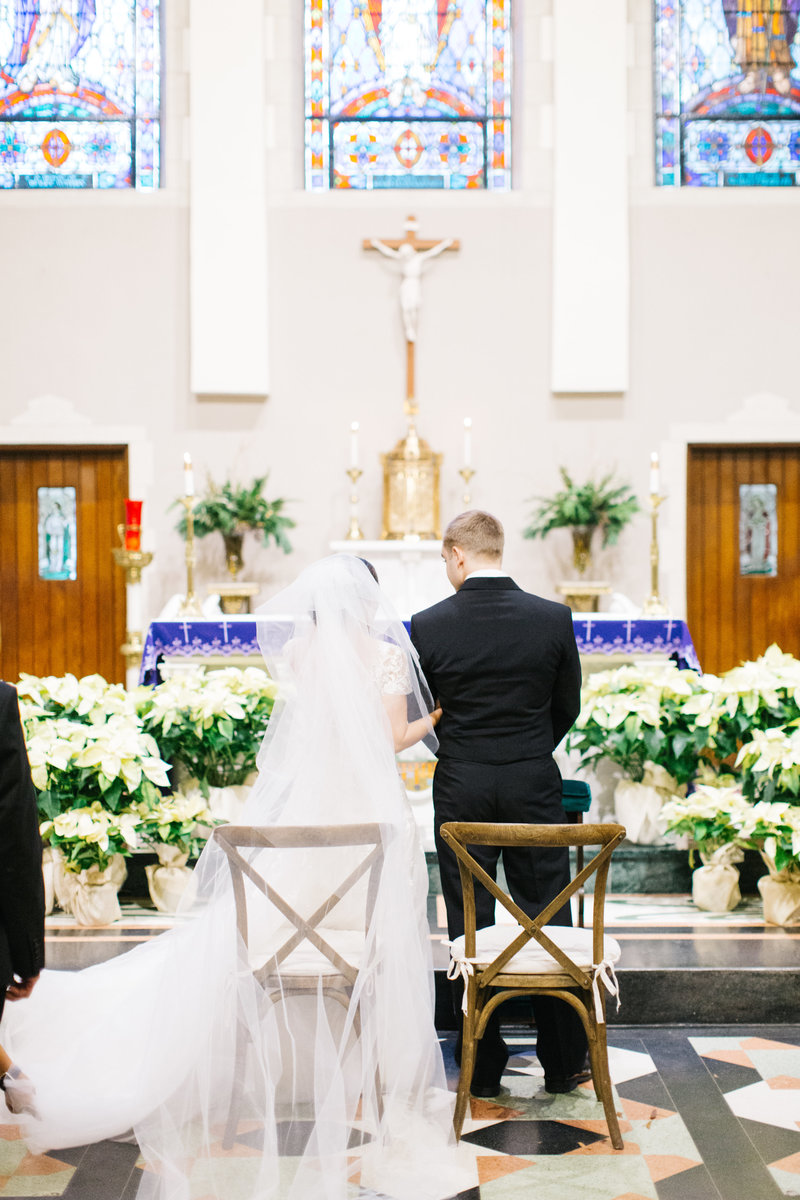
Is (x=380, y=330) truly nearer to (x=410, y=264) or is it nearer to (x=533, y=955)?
(x=410, y=264)

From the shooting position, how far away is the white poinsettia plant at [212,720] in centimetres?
520

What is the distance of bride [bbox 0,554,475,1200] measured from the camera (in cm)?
295

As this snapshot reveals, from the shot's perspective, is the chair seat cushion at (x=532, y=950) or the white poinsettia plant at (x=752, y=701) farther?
the white poinsettia plant at (x=752, y=701)

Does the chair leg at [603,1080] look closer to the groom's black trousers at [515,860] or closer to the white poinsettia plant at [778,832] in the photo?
the groom's black trousers at [515,860]

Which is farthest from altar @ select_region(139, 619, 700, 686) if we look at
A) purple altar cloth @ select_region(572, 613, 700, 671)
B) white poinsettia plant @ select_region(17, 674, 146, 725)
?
white poinsettia plant @ select_region(17, 674, 146, 725)

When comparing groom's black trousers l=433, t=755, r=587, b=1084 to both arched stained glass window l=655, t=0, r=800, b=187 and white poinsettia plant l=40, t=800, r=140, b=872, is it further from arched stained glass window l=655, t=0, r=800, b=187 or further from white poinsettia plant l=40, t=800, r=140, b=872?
arched stained glass window l=655, t=0, r=800, b=187

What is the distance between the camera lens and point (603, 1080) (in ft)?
10.3

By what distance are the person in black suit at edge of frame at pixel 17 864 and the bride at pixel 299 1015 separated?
51cm

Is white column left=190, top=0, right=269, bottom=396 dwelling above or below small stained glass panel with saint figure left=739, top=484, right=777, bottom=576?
above

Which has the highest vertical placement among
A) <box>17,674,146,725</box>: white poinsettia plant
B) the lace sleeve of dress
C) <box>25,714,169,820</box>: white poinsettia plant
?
the lace sleeve of dress

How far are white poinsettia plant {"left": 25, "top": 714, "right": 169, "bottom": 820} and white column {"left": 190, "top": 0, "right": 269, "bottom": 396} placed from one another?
4219 millimetres

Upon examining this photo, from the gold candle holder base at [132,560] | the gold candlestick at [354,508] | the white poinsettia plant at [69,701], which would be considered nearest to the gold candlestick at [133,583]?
the gold candle holder base at [132,560]

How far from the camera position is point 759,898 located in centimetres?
512

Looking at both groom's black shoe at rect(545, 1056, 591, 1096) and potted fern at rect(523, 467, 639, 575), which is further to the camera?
potted fern at rect(523, 467, 639, 575)
